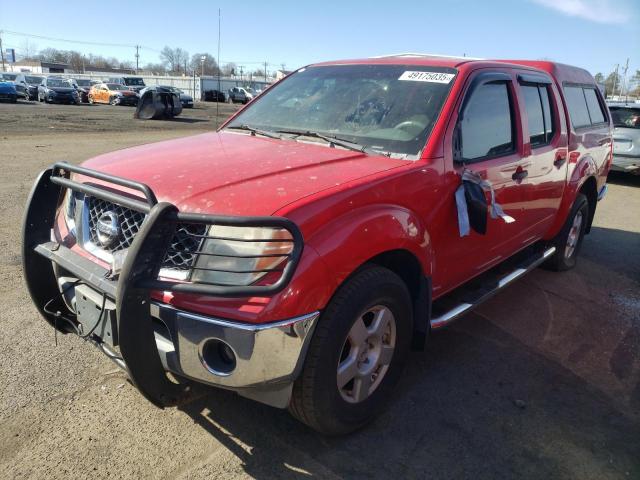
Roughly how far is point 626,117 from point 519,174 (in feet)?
30.9

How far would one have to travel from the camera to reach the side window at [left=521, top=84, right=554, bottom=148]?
4039 mm

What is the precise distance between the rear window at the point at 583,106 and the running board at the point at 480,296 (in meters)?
1.38

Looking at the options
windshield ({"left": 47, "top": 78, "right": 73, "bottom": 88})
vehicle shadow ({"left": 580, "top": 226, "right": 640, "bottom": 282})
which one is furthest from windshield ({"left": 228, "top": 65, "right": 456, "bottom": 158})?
windshield ({"left": 47, "top": 78, "right": 73, "bottom": 88})

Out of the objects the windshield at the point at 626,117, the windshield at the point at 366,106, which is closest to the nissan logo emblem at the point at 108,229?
the windshield at the point at 366,106

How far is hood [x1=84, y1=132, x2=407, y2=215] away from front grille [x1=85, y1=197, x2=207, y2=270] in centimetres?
11

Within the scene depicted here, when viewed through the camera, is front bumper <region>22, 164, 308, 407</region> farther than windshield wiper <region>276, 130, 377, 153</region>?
No

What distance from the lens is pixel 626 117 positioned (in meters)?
11.3

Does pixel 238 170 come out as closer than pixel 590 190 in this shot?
Yes

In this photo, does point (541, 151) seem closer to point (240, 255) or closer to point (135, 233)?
point (240, 255)

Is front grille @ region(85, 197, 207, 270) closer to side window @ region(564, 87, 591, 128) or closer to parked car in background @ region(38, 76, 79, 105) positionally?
side window @ region(564, 87, 591, 128)

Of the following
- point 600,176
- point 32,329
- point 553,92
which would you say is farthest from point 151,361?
point 600,176

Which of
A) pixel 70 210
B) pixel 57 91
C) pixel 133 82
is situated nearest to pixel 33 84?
pixel 57 91

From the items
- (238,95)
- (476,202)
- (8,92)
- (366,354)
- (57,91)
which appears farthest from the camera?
(238,95)

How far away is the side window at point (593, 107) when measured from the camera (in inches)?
217
